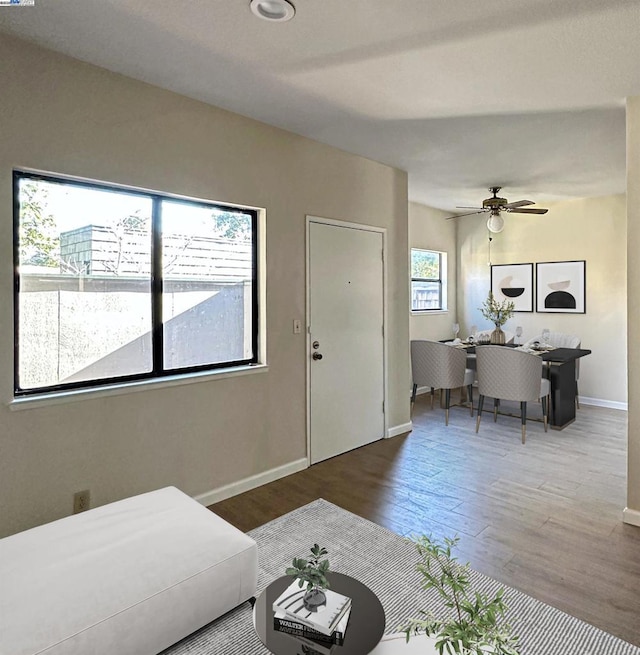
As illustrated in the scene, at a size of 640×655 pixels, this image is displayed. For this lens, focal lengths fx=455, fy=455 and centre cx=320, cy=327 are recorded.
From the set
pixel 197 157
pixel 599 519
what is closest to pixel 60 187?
pixel 197 157

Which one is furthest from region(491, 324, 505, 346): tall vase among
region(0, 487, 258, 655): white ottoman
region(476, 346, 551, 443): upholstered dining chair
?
region(0, 487, 258, 655): white ottoman

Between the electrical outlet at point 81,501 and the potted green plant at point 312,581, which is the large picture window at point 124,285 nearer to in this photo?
the electrical outlet at point 81,501

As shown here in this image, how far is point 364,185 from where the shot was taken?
414 centimetres

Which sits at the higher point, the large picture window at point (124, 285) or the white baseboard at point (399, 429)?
the large picture window at point (124, 285)

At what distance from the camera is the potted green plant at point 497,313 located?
18.0 ft

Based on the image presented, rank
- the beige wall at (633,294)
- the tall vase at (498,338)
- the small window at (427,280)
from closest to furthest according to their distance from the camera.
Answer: the beige wall at (633,294) → the tall vase at (498,338) → the small window at (427,280)

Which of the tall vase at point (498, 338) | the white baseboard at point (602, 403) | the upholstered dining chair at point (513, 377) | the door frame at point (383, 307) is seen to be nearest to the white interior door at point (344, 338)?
the door frame at point (383, 307)

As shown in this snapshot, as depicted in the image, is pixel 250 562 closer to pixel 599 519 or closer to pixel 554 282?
pixel 599 519

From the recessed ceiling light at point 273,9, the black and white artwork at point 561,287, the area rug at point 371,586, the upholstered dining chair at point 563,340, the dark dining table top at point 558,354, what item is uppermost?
the recessed ceiling light at point 273,9

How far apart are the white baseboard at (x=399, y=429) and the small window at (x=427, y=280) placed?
7.36 ft

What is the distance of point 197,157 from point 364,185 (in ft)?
5.60

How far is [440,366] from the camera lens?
5.01m

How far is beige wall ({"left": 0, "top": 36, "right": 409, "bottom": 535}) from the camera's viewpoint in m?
2.28

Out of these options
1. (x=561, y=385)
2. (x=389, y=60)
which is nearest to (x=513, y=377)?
(x=561, y=385)
